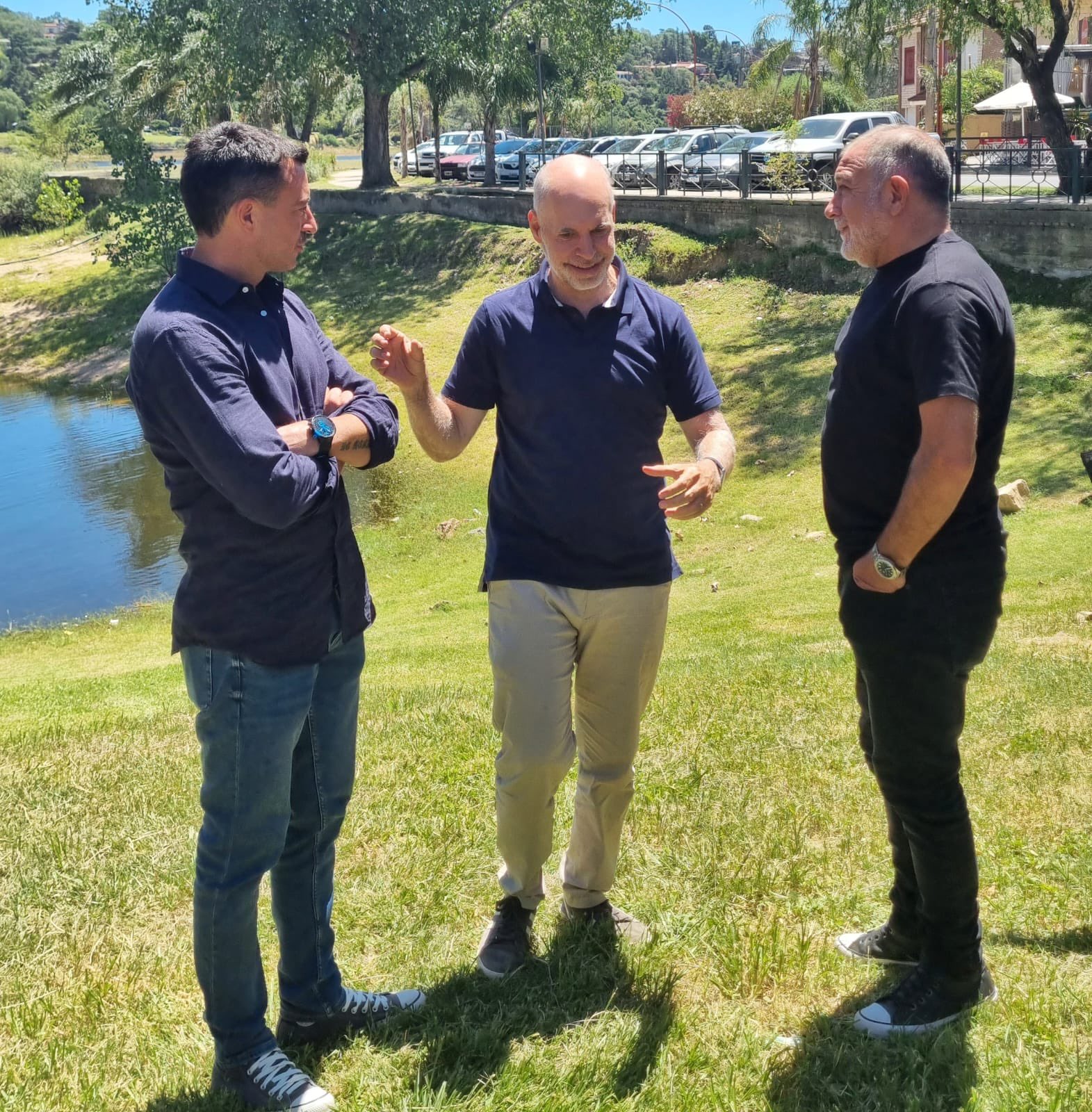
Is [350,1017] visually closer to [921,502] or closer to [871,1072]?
[871,1072]

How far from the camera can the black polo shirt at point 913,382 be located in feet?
9.50

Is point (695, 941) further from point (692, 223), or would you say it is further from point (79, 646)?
point (692, 223)

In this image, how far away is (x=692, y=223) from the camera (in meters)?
26.3

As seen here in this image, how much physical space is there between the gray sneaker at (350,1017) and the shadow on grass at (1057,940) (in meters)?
1.66

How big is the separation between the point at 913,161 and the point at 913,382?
548 mm

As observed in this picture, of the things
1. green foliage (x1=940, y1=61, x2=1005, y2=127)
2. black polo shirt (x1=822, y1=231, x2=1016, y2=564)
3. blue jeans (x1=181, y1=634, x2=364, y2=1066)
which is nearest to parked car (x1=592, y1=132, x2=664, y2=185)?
green foliage (x1=940, y1=61, x2=1005, y2=127)

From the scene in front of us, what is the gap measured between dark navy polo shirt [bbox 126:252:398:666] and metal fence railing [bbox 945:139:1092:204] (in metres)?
18.1

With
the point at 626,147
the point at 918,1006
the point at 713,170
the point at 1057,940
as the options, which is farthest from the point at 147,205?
the point at 918,1006

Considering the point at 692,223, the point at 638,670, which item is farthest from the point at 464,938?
the point at 692,223

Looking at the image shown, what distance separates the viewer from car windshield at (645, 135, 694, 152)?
35.2 meters

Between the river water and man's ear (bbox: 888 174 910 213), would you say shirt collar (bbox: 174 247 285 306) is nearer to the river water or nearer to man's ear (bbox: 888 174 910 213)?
man's ear (bbox: 888 174 910 213)

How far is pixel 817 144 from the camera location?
29.0 m

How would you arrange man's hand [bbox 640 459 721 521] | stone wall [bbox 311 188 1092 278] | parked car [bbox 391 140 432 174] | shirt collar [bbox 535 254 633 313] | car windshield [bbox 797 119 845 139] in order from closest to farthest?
man's hand [bbox 640 459 721 521]
shirt collar [bbox 535 254 633 313]
stone wall [bbox 311 188 1092 278]
car windshield [bbox 797 119 845 139]
parked car [bbox 391 140 432 174]

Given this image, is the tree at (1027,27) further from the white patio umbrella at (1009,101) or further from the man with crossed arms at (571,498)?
the man with crossed arms at (571,498)
